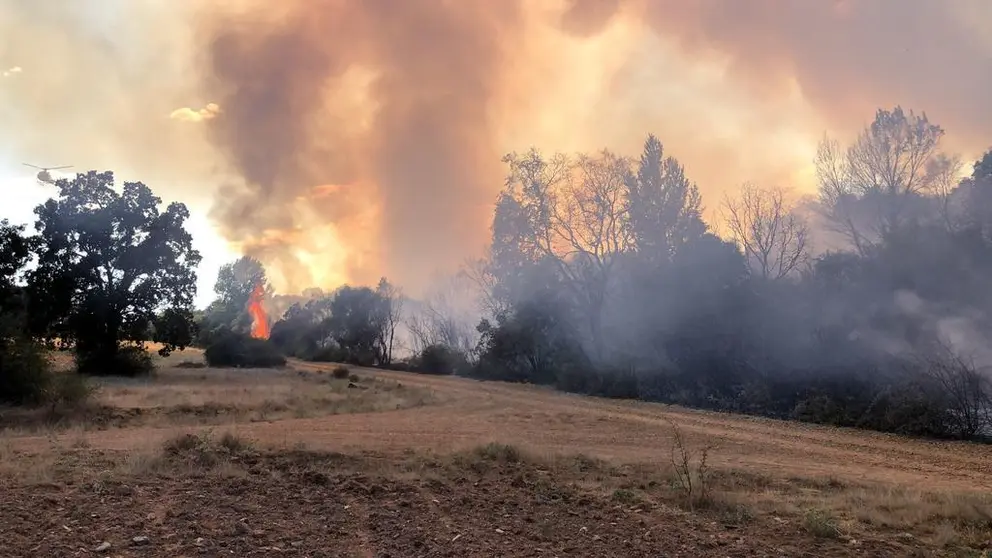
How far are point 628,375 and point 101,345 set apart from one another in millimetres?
32675

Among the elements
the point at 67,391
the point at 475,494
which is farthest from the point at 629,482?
the point at 67,391

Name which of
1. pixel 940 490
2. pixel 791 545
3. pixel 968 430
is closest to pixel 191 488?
pixel 791 545

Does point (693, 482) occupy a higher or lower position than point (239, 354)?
lower

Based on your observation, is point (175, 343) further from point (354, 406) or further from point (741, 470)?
point (741, 470)

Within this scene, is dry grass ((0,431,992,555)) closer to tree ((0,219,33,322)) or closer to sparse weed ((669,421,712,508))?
sparse weed ((669,421,712,508))

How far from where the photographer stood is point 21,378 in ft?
66.0

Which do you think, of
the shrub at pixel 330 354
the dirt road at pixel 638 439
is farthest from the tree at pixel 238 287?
the dirt road at pixel 638 439

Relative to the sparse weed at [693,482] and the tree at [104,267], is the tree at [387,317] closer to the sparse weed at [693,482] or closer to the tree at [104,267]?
the tree at [104,267]

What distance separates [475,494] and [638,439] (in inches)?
339

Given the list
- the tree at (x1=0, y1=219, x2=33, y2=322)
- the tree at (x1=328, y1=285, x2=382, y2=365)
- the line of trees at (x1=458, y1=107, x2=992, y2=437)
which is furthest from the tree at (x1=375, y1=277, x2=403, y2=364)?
the tree at (x1=0, y1=219, x2=33, y2=322)

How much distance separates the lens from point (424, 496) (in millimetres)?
8664

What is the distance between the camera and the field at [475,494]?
22.1ft

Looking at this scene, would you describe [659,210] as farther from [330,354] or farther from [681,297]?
[330,354]

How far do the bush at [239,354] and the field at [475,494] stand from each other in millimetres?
38985
